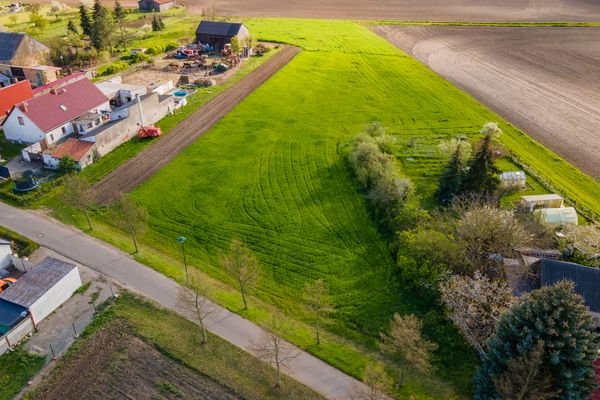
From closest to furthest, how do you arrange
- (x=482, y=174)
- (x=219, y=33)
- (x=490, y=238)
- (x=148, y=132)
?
(x=490, y=238) → (x=482, y=174) → (x=148, y=132) → (x=219, y=33)

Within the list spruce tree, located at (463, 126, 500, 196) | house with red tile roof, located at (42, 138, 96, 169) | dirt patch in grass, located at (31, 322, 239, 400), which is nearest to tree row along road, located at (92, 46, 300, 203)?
house with red tile roof, located at (42, 138, 96, 169)

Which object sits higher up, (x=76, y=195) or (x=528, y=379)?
(x=76, y=195)

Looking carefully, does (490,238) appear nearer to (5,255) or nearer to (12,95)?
(5,255)

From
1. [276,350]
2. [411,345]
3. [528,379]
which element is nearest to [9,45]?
[276,350]

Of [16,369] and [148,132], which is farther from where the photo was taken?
[148,132]

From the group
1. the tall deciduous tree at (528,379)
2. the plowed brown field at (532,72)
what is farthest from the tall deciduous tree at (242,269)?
the plowed brown field at (532,72)

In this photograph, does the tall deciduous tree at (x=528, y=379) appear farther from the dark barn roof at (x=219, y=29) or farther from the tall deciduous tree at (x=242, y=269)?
the dark barn roof at (x=219, y=29)
